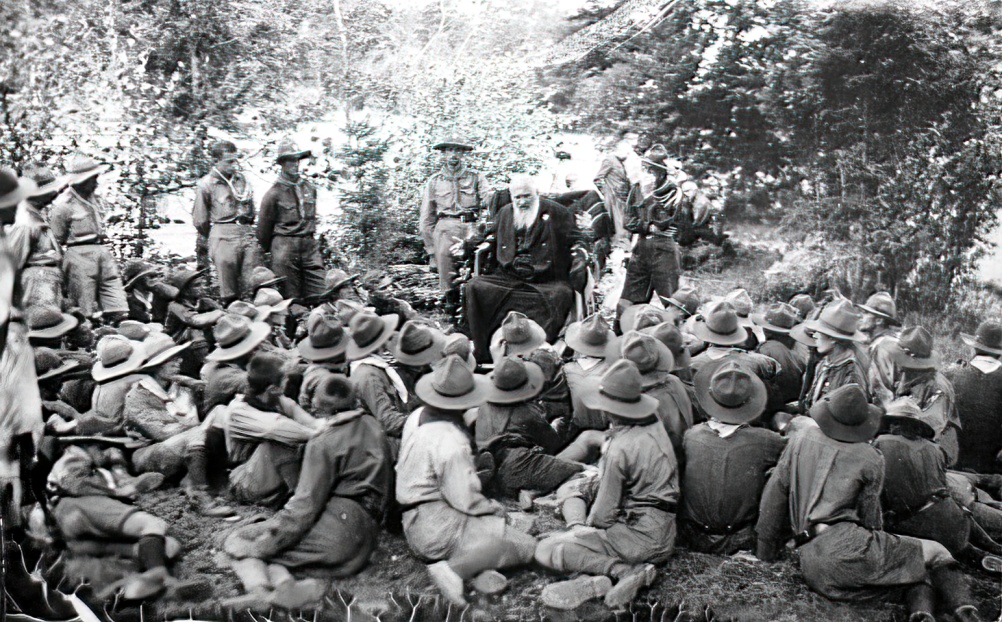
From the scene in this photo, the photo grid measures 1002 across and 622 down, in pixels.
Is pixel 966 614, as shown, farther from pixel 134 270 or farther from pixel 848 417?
pixel 134 270

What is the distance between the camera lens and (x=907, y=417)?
423 centimetres

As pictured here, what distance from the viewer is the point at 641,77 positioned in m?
4.88

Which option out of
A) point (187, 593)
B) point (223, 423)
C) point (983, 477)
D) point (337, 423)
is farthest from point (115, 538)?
point (983, 477)

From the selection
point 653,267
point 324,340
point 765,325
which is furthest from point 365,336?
point 765,325

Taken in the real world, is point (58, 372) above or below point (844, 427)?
above

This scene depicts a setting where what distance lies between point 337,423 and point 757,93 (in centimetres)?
288

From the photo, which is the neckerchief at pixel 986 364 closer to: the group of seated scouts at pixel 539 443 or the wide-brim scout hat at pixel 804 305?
the group of seated scouts at pixel 539 443

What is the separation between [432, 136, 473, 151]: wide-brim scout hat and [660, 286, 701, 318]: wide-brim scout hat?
1448 millimetres

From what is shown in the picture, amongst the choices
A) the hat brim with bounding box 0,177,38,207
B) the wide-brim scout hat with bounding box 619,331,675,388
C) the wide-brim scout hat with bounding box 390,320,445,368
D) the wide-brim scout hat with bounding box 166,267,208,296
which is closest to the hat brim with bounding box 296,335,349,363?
the wide-brim scout hat with bounding box 390,320,445,368

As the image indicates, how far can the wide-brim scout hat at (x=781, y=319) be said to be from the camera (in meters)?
4.72

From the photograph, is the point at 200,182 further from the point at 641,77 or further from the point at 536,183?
the point at 641,77

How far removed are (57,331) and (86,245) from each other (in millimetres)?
511

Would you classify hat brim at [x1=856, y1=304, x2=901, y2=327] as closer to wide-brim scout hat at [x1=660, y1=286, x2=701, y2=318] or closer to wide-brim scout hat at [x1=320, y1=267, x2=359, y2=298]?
wide-brim scout hat at [x1=660, y1=286, x2=701, y2=318]

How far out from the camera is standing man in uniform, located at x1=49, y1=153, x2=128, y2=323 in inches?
190
